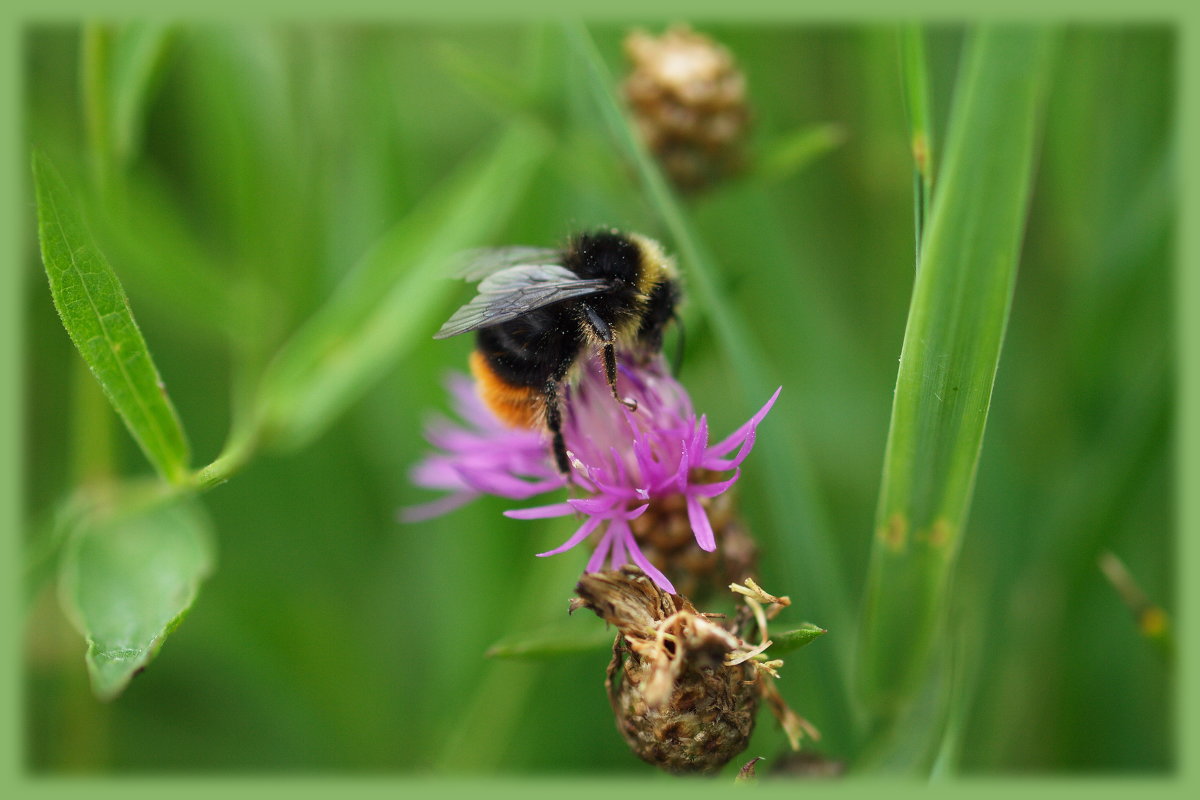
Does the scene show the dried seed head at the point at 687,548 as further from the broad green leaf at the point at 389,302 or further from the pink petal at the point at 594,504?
the broad green leaf at the point at 389,302

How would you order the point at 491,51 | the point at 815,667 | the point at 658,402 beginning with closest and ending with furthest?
the point at 815,667 → the point at 658,402 → the point at 491,51

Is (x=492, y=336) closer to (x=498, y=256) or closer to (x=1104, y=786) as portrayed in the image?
(x=498, y=256)

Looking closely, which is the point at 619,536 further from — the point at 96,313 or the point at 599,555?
the point at 96,313

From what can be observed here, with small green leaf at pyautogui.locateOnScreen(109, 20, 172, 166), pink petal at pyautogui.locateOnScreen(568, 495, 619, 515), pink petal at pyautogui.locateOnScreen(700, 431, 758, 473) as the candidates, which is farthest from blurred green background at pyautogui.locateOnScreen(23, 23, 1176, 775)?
pink petal at pyautogui.locateOnScreen(568, 495, 619, 515)

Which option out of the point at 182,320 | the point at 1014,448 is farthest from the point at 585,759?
the point at 182,320

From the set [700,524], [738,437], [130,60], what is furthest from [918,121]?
[130,60]

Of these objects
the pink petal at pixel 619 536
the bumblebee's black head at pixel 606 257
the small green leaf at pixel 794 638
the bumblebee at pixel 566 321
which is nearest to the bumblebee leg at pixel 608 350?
the bumblebee at pixel 566 321

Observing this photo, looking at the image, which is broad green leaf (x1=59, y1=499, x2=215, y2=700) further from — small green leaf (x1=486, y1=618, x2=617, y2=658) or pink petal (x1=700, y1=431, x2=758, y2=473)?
pink petal (x1=700, y1=431, x2=758, y2=473)
